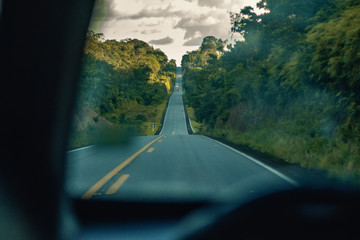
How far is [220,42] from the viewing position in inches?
4306

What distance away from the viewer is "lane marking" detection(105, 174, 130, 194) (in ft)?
21.1

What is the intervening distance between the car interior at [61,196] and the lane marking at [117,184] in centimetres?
77

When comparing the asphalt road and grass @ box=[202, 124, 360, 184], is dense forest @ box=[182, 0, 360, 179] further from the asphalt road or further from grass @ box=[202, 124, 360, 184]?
Result: the asphalt road

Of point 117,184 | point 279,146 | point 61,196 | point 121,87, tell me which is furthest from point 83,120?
point 121,87

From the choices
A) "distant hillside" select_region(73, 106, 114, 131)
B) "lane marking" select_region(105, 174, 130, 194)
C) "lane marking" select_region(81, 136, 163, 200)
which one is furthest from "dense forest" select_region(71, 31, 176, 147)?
"lane marking" select_region(105, 174, 130, 194)

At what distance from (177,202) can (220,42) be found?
108m

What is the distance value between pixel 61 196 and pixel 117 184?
4.27 feet

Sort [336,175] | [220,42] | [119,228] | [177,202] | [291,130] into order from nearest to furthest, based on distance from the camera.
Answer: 1. [119,228]
2. [177,202]
3. [336,175]
4. [291,130]
5. [220,42]

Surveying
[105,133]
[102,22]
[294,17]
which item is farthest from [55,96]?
[294,17]

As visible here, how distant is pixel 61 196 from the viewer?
6059 mm

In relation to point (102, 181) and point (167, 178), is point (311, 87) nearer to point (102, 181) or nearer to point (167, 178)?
point (167, 178)

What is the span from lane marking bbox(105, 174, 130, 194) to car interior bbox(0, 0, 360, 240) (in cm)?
77

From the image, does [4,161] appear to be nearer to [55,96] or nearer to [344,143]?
[55,96]

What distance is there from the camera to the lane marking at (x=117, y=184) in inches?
253
